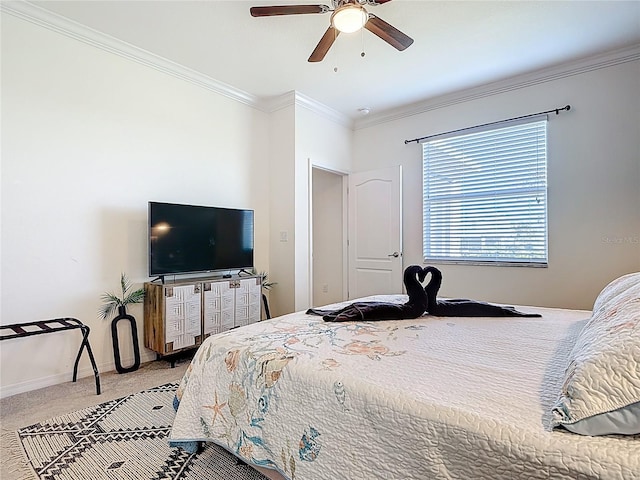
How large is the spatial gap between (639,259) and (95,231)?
450cm

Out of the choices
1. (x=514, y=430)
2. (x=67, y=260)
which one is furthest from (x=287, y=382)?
(x=67, y=260)

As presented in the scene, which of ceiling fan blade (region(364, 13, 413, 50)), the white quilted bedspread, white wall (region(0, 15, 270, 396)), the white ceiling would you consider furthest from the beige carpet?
ceiling fan blade (region(364, 13, 413, 50))

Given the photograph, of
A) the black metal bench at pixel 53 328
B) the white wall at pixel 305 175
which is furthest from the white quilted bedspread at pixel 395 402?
the white wall at pixel 305 175

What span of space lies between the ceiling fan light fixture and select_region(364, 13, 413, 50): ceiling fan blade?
0.12 m

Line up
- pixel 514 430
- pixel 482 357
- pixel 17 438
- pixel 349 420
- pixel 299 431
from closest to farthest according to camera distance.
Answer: pixel 514 430 < pixel 349 420 < pixel 299 431 < pixel 482 357 < pixel 17 438

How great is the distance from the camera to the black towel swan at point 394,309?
1876 mm

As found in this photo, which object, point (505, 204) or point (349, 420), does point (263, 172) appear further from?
point (349, 420)

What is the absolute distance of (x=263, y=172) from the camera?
13.9 ft

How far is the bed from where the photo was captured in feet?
2.55

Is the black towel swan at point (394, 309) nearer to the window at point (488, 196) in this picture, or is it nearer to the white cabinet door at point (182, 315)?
the white cabinet door at point (182, 315)

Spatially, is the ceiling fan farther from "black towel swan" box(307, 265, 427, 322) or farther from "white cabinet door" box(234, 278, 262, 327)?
"white cabinet door" box(234, 278, 262, 327)

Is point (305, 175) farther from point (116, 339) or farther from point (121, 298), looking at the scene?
point (116, 339)

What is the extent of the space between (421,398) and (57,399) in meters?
2.55

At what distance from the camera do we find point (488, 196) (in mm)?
3791
